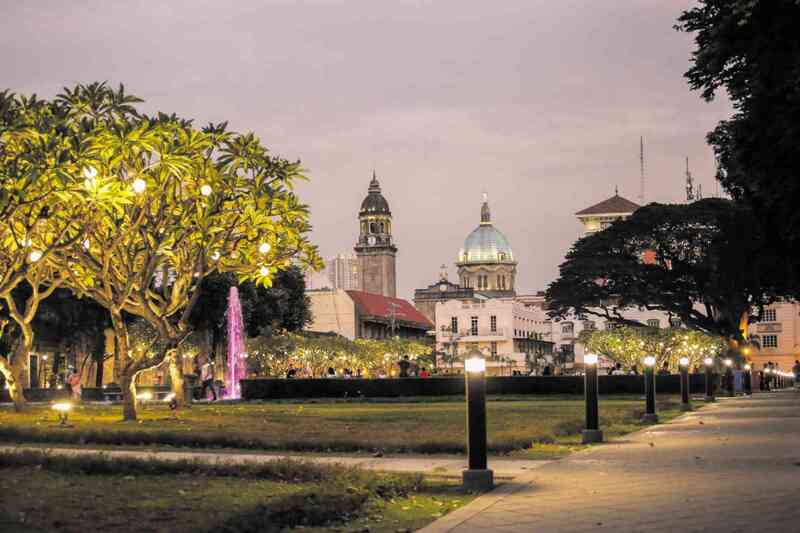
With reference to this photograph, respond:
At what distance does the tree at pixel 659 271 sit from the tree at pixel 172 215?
155 ft

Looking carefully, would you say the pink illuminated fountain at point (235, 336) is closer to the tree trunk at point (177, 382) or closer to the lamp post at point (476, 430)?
the tree trunk at point (177, 382)

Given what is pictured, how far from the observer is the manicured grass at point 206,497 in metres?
10.5

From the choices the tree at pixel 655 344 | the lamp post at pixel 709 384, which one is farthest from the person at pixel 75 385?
the tree at pixel 655 344

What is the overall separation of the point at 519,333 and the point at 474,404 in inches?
6560

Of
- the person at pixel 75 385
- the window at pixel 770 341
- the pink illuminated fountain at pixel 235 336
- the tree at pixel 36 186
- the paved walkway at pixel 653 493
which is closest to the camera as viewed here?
the paved walkway at pixel 653 493

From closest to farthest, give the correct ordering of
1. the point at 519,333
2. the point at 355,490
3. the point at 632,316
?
the point at 355,490
the point at 632,316
the point at 519,333

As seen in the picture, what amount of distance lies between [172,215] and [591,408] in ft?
44.5

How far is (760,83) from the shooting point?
16734 mm

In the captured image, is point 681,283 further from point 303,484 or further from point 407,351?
point 303,484

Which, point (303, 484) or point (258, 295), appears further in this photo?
point (258, 295)

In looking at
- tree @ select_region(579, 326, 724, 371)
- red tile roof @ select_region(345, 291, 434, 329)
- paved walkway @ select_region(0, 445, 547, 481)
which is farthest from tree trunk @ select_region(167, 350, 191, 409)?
red tile roof @ select_region(345, 291, 434, 329)

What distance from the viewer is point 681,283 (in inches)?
3115

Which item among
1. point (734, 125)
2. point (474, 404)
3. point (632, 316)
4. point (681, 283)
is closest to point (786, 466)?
point (474, 404)

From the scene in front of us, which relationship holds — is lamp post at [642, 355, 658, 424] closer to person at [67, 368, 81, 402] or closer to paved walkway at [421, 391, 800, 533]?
paved walkway at [421, 391, 800, 533]
